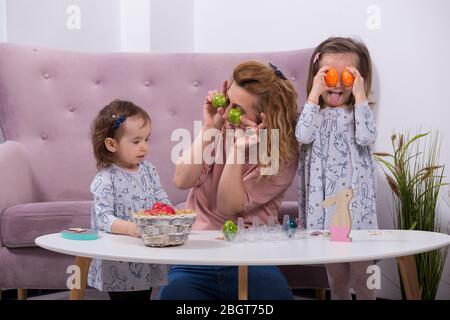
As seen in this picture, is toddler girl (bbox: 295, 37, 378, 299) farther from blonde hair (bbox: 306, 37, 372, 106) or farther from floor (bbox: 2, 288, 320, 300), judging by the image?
floor (bbox: 2, 288, 320, 300)

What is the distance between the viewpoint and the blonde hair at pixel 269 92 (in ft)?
5.98

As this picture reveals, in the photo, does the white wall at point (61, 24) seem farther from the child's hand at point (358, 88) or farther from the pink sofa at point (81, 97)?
the child's hand at point (358, 88)

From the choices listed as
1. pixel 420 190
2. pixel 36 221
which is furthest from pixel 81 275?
pixel 420 190

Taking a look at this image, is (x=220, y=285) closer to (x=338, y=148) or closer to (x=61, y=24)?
(x=338, y=148)

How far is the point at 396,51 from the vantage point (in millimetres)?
2697

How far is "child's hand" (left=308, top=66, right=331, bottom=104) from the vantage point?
1.88 m

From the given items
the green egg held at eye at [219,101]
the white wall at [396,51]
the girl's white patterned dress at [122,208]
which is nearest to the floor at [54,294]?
the white wall at [396,51]

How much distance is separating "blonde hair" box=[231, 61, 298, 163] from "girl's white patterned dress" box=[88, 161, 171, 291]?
37cm

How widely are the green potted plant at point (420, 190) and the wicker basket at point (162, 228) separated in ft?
3.89

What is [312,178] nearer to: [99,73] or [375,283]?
[375,283]

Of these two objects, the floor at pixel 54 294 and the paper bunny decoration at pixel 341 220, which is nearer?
the paper bunny decoration at pixel 341 220

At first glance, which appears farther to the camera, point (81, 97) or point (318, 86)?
point (81, 97)

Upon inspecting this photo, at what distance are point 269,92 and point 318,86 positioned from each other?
0.16 metres
